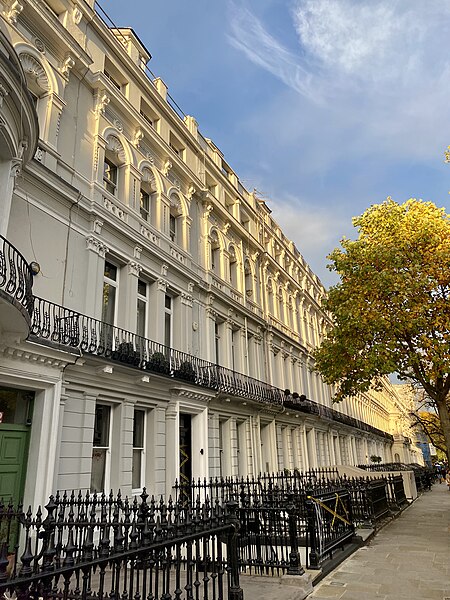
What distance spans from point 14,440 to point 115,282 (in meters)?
5.40

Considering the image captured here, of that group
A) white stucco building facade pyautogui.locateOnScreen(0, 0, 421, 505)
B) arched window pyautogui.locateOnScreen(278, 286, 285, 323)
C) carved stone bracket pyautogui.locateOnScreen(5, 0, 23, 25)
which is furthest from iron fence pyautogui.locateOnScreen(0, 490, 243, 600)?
arched window pyautogui.locateOnScreen(278, 286, 285, 323)

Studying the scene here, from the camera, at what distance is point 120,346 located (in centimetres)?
1159

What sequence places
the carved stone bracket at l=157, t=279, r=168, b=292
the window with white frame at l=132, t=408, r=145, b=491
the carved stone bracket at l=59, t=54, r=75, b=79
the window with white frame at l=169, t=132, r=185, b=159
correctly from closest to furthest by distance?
the carved stone bracket at l=59, t=54, r=75, b=79, the window with white frame at l=132, t=408, r=145, b=491, the carved stone bracket at l=157, t=279, r=168, b=292, the window with white frame at l=169, t=132, r=185, b=159

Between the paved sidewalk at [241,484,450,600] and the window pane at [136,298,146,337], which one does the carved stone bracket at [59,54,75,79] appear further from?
the paved sidewalk at [241,484,450,600]

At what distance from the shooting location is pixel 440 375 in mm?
13695

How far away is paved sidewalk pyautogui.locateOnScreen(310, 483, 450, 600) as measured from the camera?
671 cm

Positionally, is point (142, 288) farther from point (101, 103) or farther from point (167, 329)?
point (101, 103)

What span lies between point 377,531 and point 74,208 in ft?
39.5

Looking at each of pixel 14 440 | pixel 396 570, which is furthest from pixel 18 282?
pixel 396 570

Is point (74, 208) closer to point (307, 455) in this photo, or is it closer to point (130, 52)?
point (130, 52)

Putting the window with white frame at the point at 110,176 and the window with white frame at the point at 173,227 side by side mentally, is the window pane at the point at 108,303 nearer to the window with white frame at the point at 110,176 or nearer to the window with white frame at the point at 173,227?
the window with white frame at the point at 110,176

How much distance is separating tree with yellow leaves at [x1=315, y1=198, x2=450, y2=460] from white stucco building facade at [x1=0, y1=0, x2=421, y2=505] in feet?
17.0

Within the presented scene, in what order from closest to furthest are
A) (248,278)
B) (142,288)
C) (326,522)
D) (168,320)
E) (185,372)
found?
(326,522), (185,372), (142,288), (168,320), (248,278)

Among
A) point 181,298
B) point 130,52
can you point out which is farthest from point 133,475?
point 130,52
